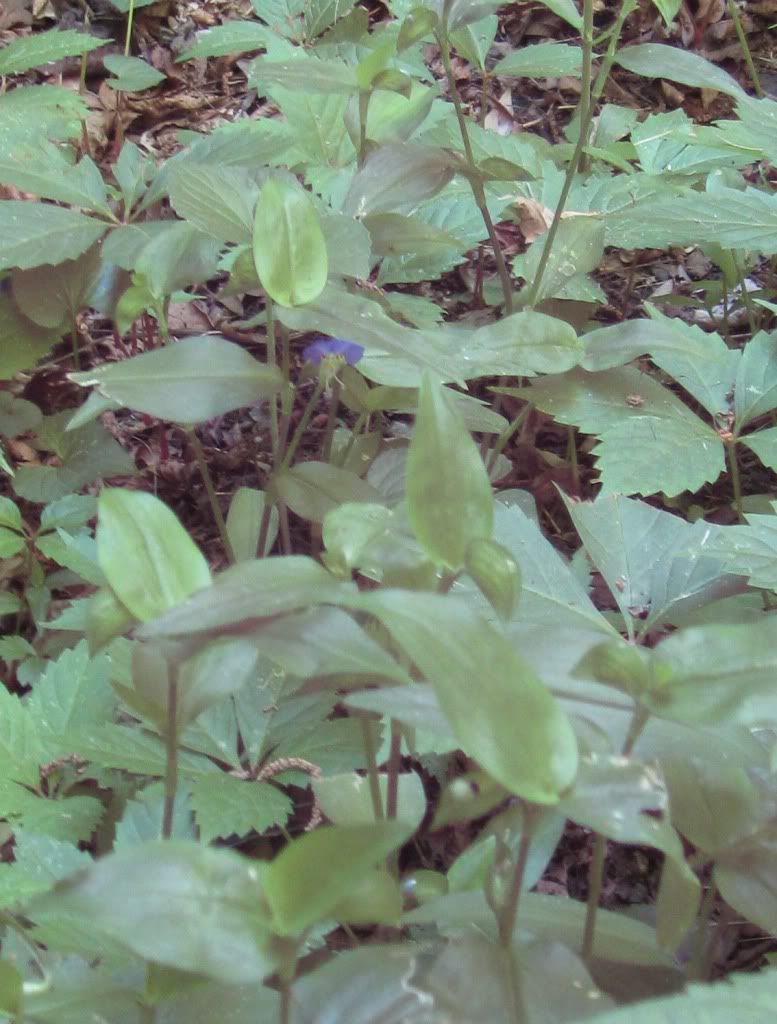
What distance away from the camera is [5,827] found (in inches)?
46.7

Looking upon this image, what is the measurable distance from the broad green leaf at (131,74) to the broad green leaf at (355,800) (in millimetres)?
1927

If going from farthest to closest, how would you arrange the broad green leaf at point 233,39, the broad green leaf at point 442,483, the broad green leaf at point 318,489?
1. the broad green leaf at point 233,39
2. the broad green leaf at point 318,489
3. the broad green leaf at point 442,483

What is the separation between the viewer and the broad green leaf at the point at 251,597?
46 cm

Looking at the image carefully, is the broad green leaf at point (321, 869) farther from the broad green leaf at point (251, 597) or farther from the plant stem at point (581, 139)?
the plant stem at point (581, 139)

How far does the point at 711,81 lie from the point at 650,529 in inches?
22.1

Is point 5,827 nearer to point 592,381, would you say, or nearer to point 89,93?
point 592,381

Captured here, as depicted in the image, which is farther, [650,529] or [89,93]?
[89,93]

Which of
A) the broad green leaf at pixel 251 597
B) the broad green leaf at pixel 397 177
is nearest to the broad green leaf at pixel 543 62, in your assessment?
the broad green leaf at pixel 397 177

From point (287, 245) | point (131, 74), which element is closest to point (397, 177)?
point (287, 245)

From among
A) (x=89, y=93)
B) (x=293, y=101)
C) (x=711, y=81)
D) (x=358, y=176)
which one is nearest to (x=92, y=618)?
(x=358, y=176)

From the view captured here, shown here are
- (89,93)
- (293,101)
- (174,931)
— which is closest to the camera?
(174,931)

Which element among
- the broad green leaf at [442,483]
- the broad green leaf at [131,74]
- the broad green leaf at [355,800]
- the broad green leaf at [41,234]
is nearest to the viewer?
the broad green leaf at [442,483]

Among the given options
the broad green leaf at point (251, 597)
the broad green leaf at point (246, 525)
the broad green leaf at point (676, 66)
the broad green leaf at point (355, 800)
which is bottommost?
the broad green leaf at point (246, 525)

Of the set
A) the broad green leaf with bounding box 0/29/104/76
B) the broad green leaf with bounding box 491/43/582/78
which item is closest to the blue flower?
the broad green leaf with bounding box 491/43/582/78
